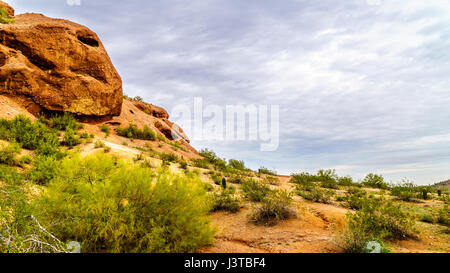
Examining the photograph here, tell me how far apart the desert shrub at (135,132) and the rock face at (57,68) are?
205 cm

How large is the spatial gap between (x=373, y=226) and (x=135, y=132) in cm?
2149

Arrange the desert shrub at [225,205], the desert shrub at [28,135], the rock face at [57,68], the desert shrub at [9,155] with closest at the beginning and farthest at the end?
the desert shrub at [225,205], the desert shrub at [9,155], the desert shrub at [28,135], the rock face at [57,68]

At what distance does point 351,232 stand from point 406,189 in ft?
37.8

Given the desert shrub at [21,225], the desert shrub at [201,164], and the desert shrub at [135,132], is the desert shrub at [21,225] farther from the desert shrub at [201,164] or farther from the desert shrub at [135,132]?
the desert shrub at [135,132]

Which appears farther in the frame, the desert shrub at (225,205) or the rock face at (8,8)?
the rock face at (8,8)

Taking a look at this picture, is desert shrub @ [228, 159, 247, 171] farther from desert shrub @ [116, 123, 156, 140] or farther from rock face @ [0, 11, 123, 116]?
rock face @ [0, 11, 123, 116]

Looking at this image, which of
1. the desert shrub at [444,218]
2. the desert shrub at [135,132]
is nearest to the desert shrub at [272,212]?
the desert shrub at [444,218]

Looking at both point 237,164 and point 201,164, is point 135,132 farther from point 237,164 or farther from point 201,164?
point 237,164

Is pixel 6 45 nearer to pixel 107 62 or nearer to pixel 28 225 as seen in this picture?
pixel 107 62

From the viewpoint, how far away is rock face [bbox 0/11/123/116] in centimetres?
1617

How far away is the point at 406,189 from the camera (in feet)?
42.9

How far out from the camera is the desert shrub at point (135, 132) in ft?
71.3

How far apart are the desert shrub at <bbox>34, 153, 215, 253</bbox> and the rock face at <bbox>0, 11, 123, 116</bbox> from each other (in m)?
16.2
